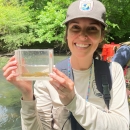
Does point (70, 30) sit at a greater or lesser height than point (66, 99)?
greater

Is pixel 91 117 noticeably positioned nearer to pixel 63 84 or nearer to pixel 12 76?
pixel 63 84

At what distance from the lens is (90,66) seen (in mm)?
1386

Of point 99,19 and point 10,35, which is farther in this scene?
point 10,35

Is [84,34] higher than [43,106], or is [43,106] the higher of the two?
[84,34]

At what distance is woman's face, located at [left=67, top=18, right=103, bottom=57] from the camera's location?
1.28 meters

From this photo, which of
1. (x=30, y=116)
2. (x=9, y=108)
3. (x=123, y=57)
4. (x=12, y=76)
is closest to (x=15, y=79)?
(x=12, y=76)

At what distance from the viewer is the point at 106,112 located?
123 centimetres

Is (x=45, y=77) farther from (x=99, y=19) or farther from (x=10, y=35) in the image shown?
(x=10, y=35)

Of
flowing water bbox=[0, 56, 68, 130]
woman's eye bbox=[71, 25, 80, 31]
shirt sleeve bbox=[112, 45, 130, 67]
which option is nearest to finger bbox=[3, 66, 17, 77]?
woman's eye bbox=[71, 25, 80, 31]

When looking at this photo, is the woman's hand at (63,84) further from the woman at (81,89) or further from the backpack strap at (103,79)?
the backpack strap at (103,79)

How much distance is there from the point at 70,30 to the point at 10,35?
11961mm

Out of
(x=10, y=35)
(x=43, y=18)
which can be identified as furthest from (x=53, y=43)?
(x=10, y=35)

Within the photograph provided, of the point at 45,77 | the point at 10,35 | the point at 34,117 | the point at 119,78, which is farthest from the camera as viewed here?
the point at 10,35

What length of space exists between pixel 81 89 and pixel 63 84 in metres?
0.32
